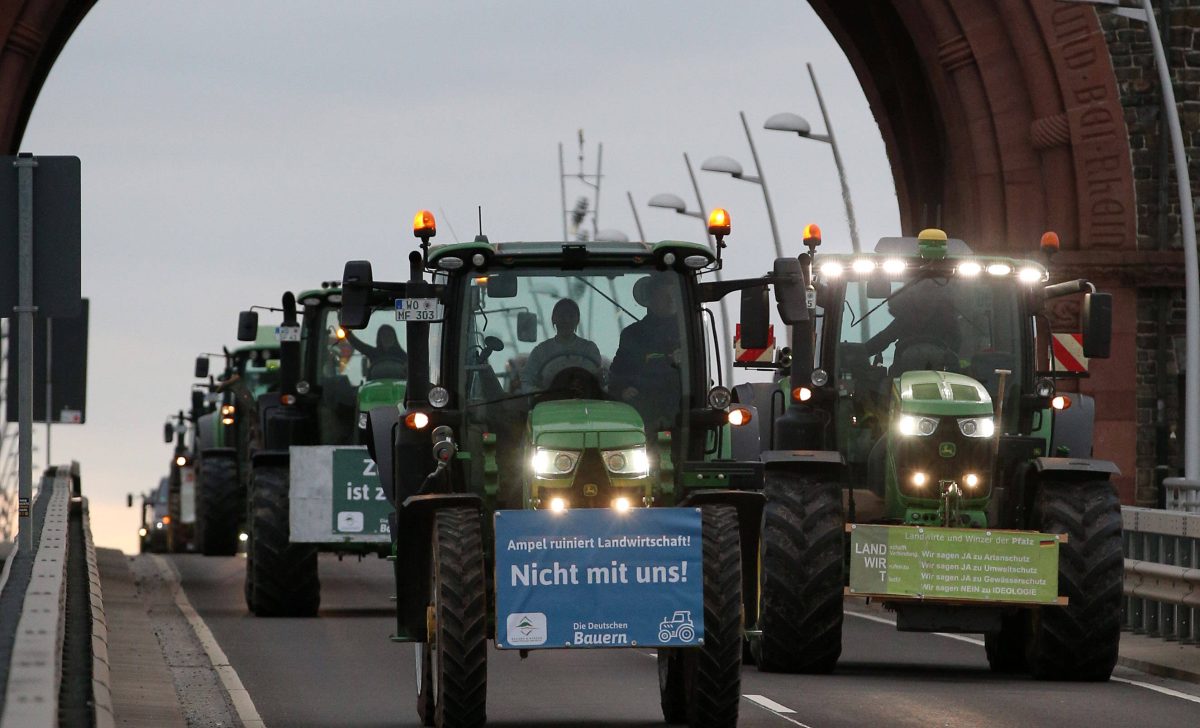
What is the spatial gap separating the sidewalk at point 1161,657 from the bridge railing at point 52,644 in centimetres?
716

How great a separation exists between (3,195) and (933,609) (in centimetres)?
660

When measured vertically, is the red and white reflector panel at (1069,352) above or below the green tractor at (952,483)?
above

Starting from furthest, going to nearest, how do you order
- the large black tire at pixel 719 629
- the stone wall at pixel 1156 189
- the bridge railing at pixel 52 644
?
the stone wall at pixel 1156 189, the large black tire at pixel 719 629, the bridge railing at pixel 52 644

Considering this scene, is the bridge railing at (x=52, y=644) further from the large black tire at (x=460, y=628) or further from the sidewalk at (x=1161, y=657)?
the sidewalk at (x=1161, y=657)

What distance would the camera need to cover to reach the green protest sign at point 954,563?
1612cm

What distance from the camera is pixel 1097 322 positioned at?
16.5 m

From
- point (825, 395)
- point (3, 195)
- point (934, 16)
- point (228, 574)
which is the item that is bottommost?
point (228, 574)

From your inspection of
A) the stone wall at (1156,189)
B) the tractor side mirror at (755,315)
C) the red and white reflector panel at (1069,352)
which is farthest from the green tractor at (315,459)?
the stone wall at (1156,189)

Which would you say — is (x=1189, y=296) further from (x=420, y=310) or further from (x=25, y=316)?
(x=420, y=310)

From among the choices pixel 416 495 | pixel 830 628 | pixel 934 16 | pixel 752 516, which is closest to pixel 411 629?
pixel 416 495

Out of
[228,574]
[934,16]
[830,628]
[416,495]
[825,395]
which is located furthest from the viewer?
[934,16]

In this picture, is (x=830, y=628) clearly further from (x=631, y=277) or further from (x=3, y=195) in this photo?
(x=3, y=195)

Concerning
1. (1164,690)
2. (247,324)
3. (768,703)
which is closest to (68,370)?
(247,324)

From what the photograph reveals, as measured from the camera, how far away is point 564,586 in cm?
1218
